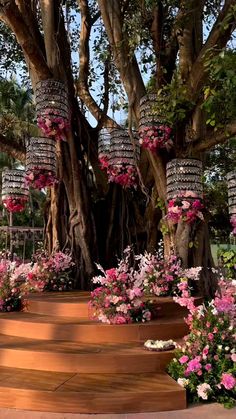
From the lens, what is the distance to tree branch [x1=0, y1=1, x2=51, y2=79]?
18.4 feet

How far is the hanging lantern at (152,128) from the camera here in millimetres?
5578

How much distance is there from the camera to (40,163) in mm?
6016

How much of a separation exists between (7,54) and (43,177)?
3817 mm

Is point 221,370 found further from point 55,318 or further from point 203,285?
point 203,285

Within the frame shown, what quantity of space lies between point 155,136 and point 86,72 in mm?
2801

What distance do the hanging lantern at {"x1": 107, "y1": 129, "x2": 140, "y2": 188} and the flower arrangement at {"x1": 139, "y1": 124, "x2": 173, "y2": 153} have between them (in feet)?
1.21

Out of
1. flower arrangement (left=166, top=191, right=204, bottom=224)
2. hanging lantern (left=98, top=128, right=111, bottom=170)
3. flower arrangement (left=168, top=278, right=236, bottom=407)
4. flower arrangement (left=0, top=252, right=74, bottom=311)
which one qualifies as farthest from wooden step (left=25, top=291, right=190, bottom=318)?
hanging lantern (left=98, top=128, right=111, bottom=170)

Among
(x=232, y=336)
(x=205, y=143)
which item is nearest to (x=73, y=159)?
(x=205, y=143)

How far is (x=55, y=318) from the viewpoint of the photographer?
512 centimetres

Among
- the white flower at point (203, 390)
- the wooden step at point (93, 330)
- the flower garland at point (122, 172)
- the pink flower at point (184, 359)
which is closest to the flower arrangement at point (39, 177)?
the flower garland at point (122, 172)

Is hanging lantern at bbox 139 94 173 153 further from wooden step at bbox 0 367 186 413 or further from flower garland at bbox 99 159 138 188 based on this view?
wooden step at bbox 0 367 186 413

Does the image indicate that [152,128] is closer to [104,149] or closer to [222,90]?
[104,149]

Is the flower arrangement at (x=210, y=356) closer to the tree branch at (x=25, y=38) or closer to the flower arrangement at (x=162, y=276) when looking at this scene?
the flower arrangement at (x=162, y=276)

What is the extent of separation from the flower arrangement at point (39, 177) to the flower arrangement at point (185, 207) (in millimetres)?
1532
